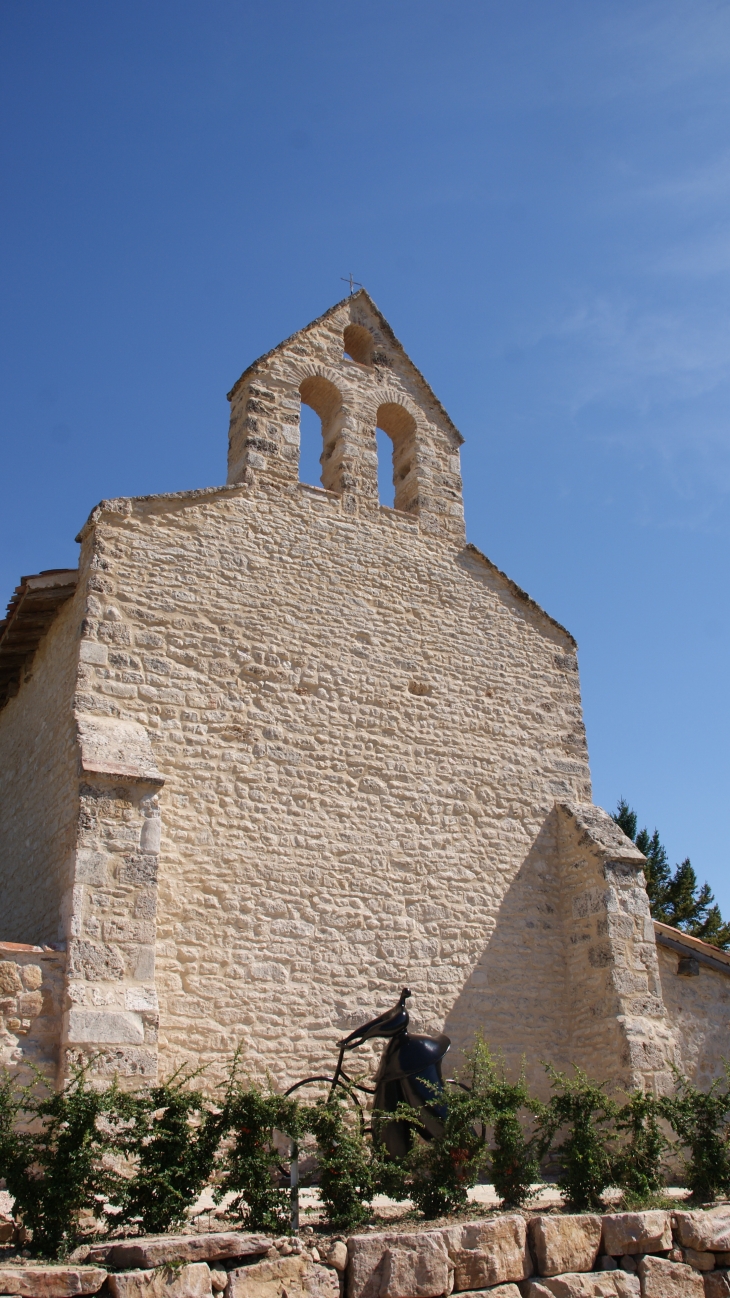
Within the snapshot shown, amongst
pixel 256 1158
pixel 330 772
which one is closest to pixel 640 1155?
pixel 256 1158

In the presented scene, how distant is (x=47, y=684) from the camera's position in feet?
31.0

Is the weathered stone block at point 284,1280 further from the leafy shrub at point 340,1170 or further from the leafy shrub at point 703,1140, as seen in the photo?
the leafy shrub at point 703,1140

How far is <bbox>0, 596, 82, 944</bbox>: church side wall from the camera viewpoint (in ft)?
25.8

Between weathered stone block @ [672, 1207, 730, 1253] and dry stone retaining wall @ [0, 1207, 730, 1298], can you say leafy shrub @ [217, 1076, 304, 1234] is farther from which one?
weathered stone block @ [672, 1207, 730, 1253]

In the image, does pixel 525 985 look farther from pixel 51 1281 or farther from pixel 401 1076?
pixel 51 1281

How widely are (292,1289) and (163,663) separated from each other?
5131 mm

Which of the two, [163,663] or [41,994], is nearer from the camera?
[41,994]

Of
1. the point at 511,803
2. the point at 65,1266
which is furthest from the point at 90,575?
the point at 65,1266

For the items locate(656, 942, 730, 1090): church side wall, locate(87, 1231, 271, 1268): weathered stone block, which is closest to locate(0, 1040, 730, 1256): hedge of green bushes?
locate(87, 1231, 271, 1268): weathered stone block

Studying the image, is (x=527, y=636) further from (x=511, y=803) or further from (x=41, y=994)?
(x=41, y=994)

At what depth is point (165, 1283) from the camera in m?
4.38

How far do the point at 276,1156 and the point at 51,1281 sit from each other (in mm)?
1324

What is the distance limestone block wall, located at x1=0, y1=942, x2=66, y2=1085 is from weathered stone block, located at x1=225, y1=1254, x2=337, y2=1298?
2481 millimetres

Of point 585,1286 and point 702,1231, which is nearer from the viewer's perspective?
point 585,1286
